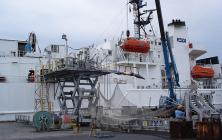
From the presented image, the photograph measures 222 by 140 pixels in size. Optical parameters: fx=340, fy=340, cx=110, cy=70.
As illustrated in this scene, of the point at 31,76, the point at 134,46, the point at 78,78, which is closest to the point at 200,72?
the point at 134,46

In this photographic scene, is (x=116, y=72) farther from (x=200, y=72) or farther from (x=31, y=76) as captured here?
(x=200, y=72)

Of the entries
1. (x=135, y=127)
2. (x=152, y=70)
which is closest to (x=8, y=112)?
(x=135, y=127)

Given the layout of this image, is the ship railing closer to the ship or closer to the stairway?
the ship

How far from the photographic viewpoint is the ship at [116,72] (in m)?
25.9

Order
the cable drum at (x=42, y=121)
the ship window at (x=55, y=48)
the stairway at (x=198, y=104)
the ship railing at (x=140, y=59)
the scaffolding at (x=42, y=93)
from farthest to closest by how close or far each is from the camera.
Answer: the ship window at (x=55, y=48) < the ship railing at (x=140, y=59) < the scaffolding at (x=42, y=93) < the stairway at (x=198, y=104) < the cable drum at (x=42, y=121)

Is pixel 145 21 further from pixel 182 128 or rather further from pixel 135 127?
pixel 182 128

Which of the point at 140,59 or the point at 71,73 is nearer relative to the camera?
the point at 71,73

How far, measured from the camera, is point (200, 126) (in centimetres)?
1377

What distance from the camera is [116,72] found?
25.1m

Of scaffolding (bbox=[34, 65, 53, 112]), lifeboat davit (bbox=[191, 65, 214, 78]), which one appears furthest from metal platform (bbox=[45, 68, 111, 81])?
lifeboat davit (bbox=[191, 65, 214, 78])

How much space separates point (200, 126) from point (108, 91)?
16.7 metres

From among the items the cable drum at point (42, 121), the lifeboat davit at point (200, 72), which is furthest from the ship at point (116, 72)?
the cable drum at point (42, 121)

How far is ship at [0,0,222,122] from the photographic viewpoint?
25.9 metres

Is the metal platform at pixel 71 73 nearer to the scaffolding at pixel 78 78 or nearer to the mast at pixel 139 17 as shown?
the scaffolding at pixel 78 78
